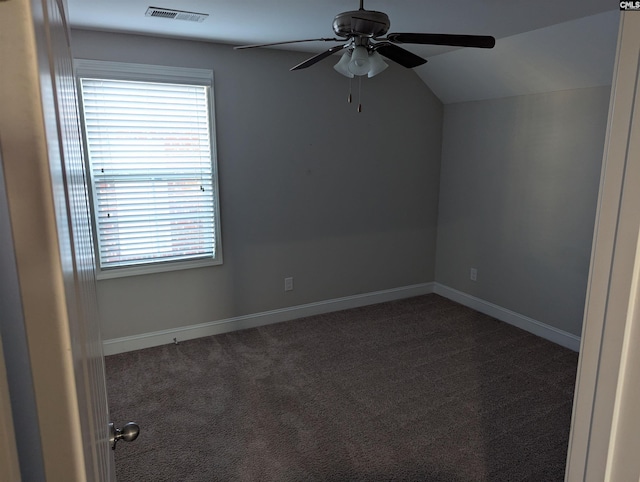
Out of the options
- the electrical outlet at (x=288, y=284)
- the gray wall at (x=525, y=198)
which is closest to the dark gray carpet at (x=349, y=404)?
the electrical outlet at (x=288, y=284)

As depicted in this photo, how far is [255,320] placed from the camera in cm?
396

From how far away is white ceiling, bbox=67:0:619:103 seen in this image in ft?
8.14

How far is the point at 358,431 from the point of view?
2477 mm

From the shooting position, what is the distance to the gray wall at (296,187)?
3.46 metres

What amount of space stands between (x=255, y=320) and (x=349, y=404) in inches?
58.4

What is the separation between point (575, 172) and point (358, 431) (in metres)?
2.63

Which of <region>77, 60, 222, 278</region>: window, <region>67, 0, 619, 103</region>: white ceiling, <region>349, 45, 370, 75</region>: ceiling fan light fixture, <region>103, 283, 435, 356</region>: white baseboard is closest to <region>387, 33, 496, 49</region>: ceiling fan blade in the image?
<region>349, 45, 370, 75</region>: ceiling fan light fixture

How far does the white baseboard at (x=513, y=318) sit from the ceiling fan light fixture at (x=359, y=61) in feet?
9.09

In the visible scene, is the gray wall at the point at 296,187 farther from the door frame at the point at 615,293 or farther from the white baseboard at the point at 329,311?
the door frame at the point at 615,293

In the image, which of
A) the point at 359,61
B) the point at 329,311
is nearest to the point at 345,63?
the point at 359,61

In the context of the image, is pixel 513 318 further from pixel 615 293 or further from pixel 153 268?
pixel 615 293

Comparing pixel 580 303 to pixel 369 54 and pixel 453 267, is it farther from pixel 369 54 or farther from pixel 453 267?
pixel 369 54

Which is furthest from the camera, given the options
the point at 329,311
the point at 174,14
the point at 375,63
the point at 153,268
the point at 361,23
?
the point at 329,311

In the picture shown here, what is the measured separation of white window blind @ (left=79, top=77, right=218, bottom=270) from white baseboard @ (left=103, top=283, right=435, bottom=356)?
633 millimetres
